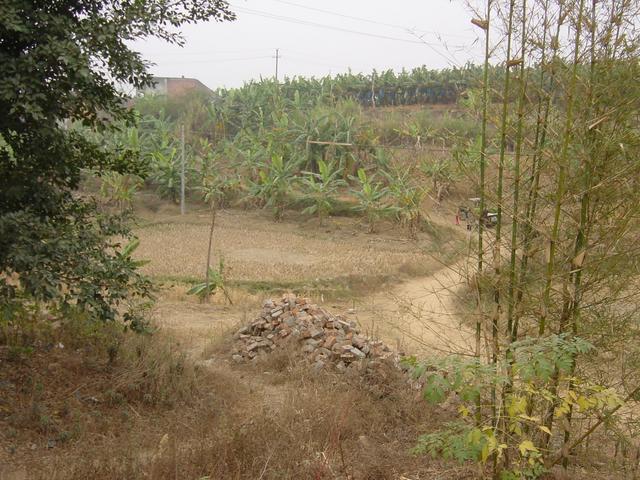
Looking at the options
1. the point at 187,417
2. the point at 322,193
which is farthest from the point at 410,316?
the point at 322,193

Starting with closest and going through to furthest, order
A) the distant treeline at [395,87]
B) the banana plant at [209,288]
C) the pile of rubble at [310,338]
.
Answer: the pile of rubble at [310,338], the banana plant at [209,288], the distant treeline at [395,87]

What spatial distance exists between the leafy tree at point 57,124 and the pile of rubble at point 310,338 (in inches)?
98.2

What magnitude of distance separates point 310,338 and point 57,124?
12.9ft

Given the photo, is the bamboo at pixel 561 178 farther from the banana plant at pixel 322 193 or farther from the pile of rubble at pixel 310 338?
the banana plant at pixel 322 193

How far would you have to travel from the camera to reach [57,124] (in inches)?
200

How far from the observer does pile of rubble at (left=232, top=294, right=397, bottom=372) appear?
23.9ft

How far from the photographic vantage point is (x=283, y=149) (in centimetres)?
2392

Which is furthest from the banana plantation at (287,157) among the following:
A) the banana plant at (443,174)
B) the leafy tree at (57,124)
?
the leafy tree at (57,124)

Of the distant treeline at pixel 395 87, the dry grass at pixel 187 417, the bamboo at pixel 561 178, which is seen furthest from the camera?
the distant treeline at pixel 395 87

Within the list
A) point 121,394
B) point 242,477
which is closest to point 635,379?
point 242,477

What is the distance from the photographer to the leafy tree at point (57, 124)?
14.6 ft

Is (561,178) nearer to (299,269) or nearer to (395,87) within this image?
(299,269)

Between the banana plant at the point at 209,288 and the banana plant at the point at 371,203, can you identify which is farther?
the banana plant at the point at 371,203

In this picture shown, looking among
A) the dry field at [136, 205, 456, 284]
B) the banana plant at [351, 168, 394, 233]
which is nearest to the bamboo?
the dry field at [136, 205, 456, 284]
